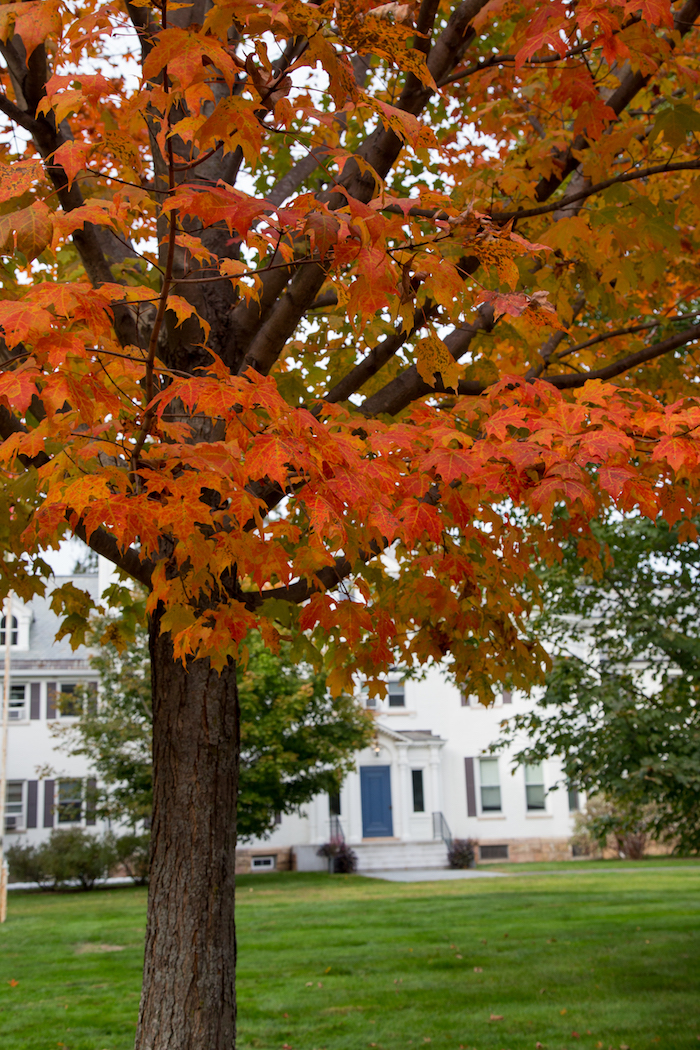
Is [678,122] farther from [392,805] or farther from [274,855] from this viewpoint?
[392,805]

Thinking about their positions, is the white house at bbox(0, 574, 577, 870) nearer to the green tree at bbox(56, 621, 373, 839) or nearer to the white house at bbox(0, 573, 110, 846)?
the white house at bbox(0, 573, 110, 846)

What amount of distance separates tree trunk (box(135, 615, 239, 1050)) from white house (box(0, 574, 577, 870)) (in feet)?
76.9

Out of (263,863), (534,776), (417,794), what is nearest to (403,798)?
(417,794)

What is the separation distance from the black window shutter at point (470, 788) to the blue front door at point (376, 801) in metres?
2.72

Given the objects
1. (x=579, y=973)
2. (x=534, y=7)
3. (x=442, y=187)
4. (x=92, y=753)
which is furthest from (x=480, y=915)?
(x=534, y=7)

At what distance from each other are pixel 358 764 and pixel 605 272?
88.9 feet

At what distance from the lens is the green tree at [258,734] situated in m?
21.5

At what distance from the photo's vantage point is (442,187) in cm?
652

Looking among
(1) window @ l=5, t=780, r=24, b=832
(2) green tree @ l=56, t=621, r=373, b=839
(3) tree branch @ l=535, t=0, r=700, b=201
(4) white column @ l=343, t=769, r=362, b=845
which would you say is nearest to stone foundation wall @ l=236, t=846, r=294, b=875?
(4) white column @ l=343, t=769, r=362, b=845

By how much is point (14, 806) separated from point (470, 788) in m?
14.9

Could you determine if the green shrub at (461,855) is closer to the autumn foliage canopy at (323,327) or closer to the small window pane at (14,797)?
the small window pane at (14,797)

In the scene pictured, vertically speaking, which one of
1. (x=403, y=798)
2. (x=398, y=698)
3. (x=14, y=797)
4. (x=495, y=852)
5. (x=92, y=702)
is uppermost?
(x=398, y=698)

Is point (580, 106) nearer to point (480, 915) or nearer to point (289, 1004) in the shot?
point (289, 1004)

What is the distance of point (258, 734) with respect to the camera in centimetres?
2112
